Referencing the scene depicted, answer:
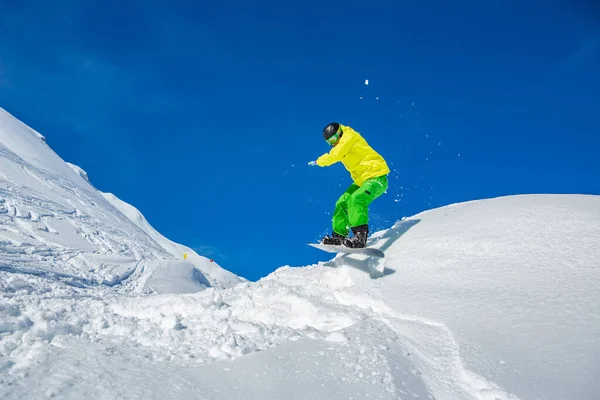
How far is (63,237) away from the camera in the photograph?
1450 cm

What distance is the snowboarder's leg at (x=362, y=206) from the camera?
626 cm

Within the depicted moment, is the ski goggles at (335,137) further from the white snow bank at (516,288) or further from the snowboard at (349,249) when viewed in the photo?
the white snow bank at (516,288)

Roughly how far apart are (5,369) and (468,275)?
4623 millimetres

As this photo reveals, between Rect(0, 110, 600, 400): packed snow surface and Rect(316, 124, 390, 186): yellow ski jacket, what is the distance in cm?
121

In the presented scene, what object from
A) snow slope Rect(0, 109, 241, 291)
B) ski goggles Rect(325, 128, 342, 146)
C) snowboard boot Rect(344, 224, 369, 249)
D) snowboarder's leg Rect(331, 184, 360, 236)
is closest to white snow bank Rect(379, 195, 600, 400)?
snowboard boot Rect(344, 224, 369, 249)

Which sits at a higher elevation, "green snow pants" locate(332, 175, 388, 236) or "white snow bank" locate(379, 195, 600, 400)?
"green snow pants" locate(332, 175, 388, 236)

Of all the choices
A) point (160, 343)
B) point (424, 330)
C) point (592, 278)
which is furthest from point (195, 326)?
point (592, 278)

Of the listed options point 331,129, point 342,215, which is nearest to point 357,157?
point 331,129

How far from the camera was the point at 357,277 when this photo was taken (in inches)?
214

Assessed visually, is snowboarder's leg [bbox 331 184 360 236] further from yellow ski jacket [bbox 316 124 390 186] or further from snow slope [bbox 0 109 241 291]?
snow slope [bbox 0 109 241 291]

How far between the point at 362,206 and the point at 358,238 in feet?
1.75

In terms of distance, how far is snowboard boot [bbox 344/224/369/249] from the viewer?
20.2 ft

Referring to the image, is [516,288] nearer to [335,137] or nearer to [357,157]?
[357,157]

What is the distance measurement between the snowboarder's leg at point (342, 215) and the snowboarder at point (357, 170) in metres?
0.16
